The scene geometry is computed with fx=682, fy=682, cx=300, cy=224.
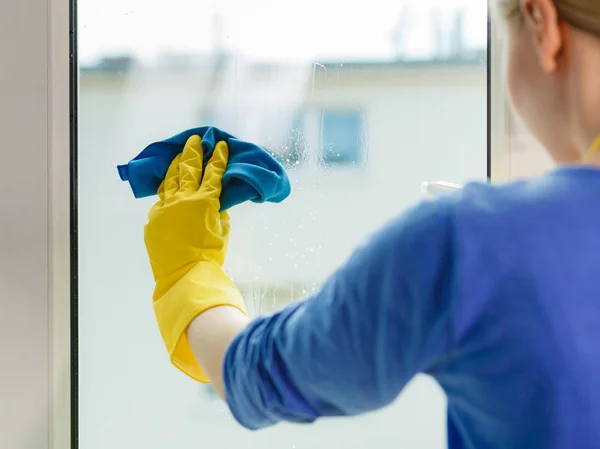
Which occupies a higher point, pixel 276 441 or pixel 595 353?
pixel 595 353

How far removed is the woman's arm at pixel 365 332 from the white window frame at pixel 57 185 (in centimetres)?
38

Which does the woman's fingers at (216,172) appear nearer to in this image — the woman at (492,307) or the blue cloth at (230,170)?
the blue cloth at (230,170)

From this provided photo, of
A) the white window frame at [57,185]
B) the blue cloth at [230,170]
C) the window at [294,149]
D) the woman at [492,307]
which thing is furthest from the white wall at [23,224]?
the woman at [492,307]

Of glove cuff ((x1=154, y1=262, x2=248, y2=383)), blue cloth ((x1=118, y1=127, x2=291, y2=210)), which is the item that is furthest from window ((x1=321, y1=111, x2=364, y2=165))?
glove cuff ((x1=154, y1=262, x2=248, y2=383))

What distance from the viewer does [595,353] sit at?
41 cm

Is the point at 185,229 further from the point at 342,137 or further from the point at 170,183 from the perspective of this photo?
the point at 342,137

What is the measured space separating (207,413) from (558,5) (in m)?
0.60

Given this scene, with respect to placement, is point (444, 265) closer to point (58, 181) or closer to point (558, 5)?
point (558, 5)

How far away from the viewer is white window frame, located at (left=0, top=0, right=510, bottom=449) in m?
0.76

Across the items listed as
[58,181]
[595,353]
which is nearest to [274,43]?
[58,181]

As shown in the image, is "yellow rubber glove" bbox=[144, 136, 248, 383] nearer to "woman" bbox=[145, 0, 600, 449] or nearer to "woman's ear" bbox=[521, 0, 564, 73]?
"woman" bbox=[145, 0, 600, 449]

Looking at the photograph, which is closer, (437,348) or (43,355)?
A: (437,348)

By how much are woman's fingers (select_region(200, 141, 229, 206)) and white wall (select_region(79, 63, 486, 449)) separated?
14cm

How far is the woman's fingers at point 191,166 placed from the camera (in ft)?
2.10
